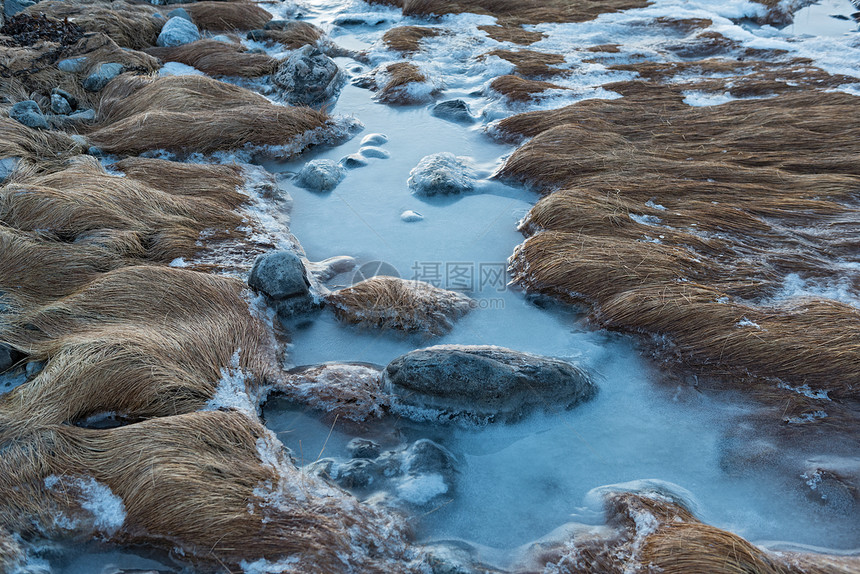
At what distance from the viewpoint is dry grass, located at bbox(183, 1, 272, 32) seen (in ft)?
43.1

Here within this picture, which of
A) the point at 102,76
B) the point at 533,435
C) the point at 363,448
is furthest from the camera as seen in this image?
the point at 102,76

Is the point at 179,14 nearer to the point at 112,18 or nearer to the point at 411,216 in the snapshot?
the point at 112,18

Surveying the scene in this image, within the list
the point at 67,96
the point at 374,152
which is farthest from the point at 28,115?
the point at 374,152

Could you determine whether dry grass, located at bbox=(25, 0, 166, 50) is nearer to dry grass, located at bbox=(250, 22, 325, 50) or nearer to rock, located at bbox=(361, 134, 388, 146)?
dry grass, located at bbox=(250, 22, 325, 50)

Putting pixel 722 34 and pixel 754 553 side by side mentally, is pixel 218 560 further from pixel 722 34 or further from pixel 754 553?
pixel 722 34

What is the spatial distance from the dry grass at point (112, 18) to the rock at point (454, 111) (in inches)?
263

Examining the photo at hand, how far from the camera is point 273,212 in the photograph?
726 centimetres

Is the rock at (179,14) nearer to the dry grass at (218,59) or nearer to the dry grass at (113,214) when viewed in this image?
the dry grass at (218,59)

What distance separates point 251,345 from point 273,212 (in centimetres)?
272

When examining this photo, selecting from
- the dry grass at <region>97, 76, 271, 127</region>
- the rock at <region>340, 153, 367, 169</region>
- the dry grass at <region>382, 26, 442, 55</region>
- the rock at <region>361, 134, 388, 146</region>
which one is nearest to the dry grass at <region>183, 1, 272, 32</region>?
the dry grass at <region>382, 26, 442, 55</region>

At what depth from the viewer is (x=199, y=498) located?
3580 millimetres

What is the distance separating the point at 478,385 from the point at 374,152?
5.27 meters

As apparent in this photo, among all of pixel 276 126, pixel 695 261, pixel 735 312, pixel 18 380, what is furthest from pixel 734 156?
pixel 18 380

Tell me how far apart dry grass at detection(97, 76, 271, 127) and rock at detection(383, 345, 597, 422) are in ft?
22.0
